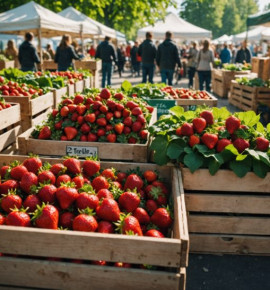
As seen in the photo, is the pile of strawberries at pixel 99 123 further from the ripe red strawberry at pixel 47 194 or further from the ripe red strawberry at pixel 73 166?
the ripe red strawberry at pixel 47 194

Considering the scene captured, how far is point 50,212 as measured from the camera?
2.39 m

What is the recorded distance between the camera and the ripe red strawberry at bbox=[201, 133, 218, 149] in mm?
3219

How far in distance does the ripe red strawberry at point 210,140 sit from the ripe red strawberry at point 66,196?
128cm

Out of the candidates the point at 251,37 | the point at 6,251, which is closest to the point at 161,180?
the point at 6,251

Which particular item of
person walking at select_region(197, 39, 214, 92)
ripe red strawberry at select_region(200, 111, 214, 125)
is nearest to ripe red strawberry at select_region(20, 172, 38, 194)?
ripe red strawberry at select_region(200, 111, 214, 125)

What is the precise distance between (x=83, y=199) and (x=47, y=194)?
284 millimetres

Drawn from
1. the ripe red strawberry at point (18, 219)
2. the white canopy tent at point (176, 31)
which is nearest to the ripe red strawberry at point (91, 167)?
the ripe red strawberry at point (18, 219)

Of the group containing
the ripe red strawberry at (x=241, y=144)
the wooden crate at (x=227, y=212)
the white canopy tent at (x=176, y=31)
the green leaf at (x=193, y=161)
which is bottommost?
the wooden crate at (x=227, y=212)

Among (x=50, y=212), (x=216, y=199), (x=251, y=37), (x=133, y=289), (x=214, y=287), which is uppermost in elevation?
(x=251, y=37)

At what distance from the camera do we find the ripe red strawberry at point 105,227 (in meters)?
2.42

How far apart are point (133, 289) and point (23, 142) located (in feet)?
7.29

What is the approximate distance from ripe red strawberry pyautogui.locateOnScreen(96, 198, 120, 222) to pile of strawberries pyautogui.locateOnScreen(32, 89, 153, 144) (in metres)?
A: 1.38

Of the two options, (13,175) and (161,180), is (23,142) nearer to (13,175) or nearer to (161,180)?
(13,175)

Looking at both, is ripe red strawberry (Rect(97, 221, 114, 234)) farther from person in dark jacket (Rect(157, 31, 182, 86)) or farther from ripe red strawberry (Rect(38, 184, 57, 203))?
person in dark jacket (Rect(157, 31, 182, 86))
